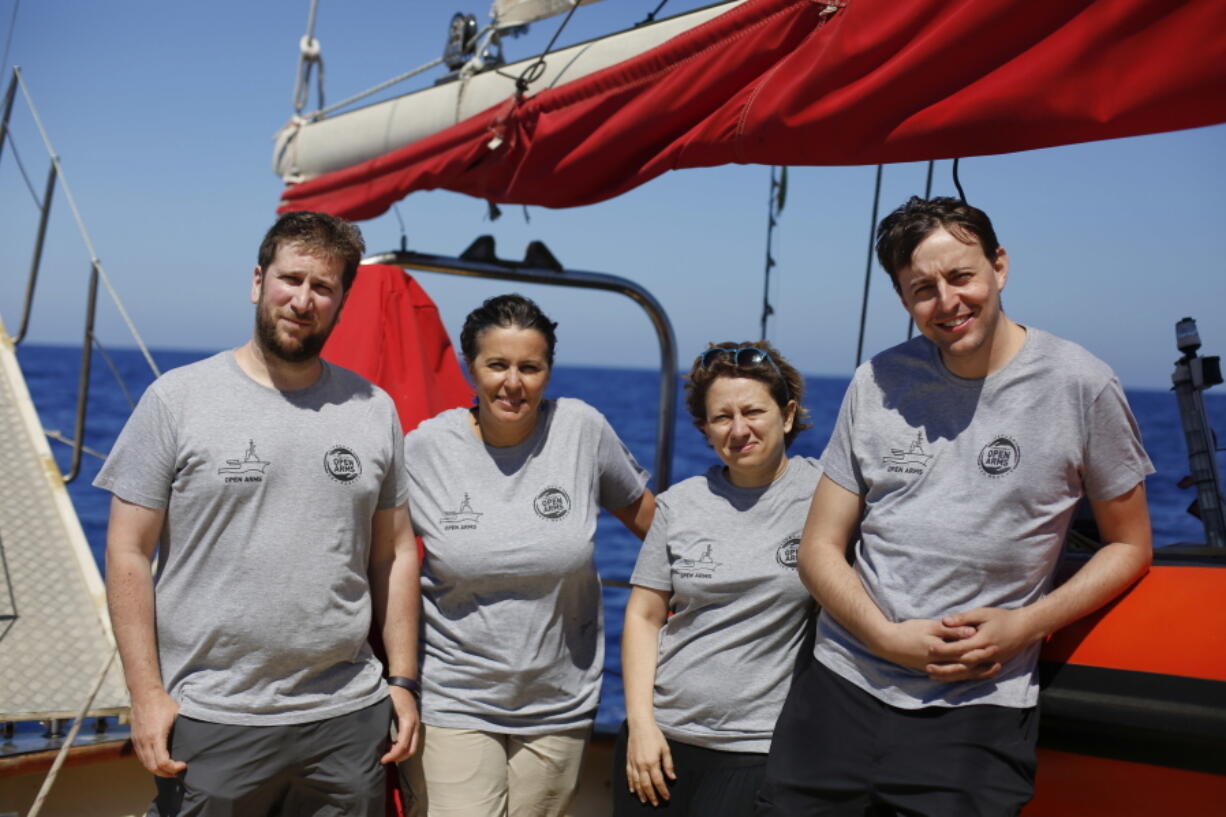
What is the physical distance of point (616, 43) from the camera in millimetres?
3041

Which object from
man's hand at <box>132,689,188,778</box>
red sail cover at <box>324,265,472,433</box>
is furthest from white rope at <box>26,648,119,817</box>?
red sail cover at <box>324,265,472,433</box>

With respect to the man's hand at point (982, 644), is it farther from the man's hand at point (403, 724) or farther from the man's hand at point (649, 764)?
the man's hand at point (403, 724)

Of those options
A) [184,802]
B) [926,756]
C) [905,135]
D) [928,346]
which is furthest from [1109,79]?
[184,802]

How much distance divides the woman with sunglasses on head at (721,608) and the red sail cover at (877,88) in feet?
1.56

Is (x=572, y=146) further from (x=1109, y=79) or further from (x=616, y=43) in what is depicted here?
(x=1109, y=79)

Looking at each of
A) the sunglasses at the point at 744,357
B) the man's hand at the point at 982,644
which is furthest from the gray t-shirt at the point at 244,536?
the man's hand at the point at 982,644

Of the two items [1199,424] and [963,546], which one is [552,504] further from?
[1199,424]

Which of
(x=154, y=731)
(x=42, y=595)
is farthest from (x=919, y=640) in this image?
(x=42, y=595)

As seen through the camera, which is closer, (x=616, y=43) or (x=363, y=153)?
(x=616, y=43)

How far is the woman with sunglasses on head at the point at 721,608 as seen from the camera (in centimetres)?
228

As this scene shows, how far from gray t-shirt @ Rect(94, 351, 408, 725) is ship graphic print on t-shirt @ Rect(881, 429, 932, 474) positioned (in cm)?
97

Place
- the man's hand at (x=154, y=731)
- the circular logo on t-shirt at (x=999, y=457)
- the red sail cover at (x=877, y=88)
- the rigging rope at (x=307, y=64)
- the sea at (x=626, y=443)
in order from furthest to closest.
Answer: the sea at (x=626, y=443)
the rigging rope at (x=307, y=64)
the man's hand at (x=154, y=731)
the circular logo on t-shirt at (x=999, y=457)
the red sail cover at (x=877, y=88)

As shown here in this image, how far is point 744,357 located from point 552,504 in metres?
0.49

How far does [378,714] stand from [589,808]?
1.04 m
